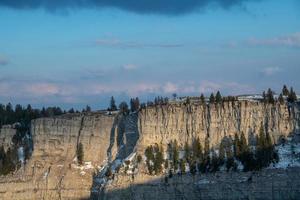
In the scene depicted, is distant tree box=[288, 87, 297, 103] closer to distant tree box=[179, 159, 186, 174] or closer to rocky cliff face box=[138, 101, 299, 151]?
rocky cliff face box=[138, 101, 299, 151]

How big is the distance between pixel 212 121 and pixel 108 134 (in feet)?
34.4

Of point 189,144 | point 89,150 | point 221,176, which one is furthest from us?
point 89,150

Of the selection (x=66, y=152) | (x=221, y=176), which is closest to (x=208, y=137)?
(x=221, y=176)

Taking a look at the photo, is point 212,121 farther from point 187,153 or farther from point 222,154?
point 222,154

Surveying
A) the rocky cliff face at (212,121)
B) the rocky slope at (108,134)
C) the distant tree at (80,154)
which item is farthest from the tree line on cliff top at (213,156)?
the distant tree at (80,154)

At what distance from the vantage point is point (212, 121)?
87.0 metres

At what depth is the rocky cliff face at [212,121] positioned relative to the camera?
85188 millimetres

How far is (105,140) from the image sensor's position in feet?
303

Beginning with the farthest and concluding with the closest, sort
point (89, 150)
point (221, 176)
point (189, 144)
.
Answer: point (89, 150)
point (189, 144)
point (221, 176)

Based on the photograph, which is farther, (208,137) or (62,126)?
(62,126)

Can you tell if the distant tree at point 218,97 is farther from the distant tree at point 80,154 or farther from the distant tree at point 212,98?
the distant tree at point 80,154

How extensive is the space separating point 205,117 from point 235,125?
2630 millimetres

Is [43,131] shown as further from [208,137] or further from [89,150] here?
[208,137]

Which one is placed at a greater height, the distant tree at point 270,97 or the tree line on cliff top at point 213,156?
the distant tree at point 270,97
